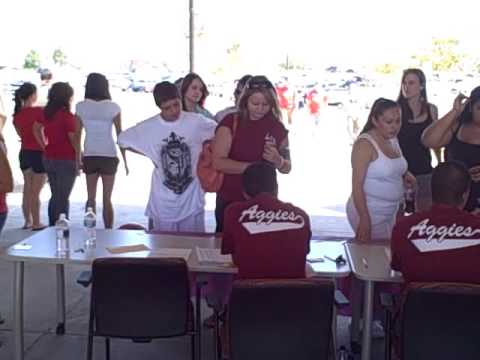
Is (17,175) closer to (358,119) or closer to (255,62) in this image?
(358,119)

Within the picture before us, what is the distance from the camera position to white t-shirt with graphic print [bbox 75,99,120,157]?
16.9 ft

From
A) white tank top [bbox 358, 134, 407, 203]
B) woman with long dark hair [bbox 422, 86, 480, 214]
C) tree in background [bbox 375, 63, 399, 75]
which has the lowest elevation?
white tank top [bbox 358, 134, 407, 203]

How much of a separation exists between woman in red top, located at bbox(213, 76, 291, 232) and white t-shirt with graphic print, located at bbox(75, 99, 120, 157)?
1995mm

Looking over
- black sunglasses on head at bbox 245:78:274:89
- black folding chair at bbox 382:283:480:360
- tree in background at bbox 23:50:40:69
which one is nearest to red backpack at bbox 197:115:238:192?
black sunglasses on head at bbox 245:78:274:89

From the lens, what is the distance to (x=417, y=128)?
404 centimetres

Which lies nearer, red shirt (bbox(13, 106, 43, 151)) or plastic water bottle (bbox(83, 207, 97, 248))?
plastic water bottle (bbox(83, 207, 97, 248))

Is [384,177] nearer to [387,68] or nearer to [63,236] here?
[63,236]

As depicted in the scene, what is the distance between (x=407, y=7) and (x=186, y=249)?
1379 centimetres

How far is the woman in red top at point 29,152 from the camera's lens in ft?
18.2

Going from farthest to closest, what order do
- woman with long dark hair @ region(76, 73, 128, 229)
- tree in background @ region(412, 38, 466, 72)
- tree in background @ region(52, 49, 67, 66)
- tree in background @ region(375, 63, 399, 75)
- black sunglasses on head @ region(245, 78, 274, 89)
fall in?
tree in background @ region(52, 49, 67, 66) < tree in background @ region(375, 63, 399, 75) < tree in background @ region(412, 38, 466, 72) < woman with long dark hair @ region(76, 73, 128, 229) < black sunglasses on head @ region(245, 78, 274, 89)

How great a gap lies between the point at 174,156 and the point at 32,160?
8.62ft

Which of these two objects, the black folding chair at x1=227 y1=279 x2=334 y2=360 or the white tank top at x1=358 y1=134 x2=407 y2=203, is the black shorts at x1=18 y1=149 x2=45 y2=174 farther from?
the black folding chair at x1=227 y1=279 x2=334 y2=360

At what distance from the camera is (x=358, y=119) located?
39.8 feet

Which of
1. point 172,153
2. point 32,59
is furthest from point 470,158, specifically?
point 32,59
